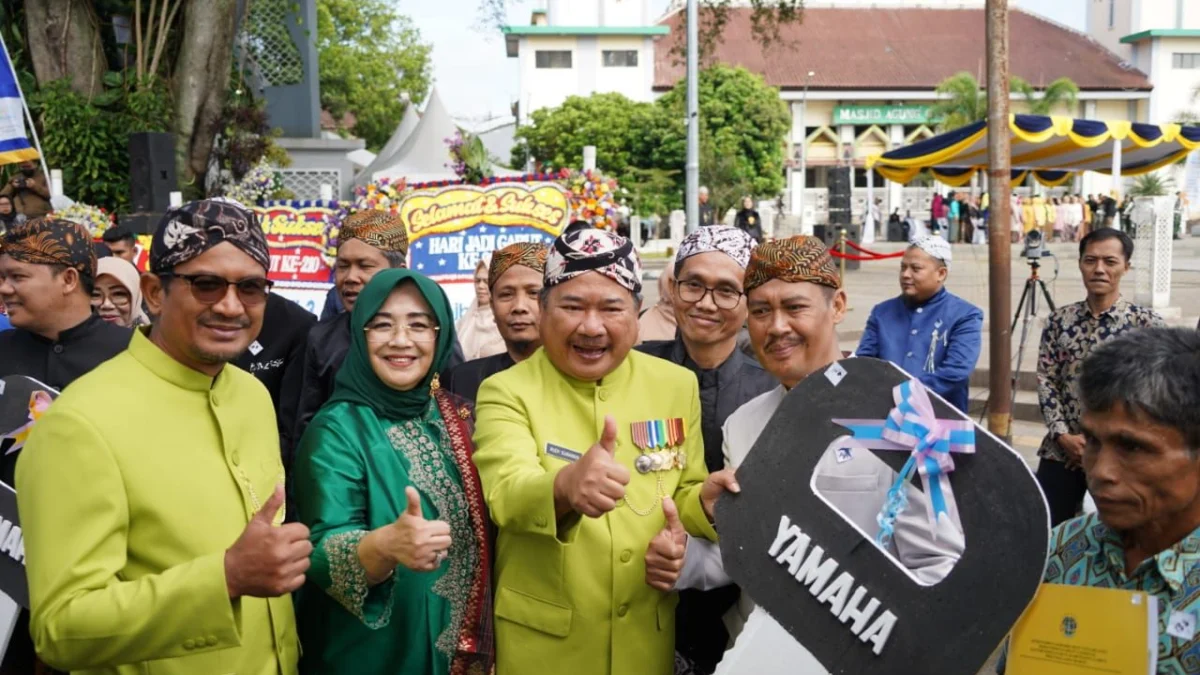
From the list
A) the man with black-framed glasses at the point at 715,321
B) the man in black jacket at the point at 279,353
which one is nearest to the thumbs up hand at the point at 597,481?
the man with black-framed glasses at the point at 715,321

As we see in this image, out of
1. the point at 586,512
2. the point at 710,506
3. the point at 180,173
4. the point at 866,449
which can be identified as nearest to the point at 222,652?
the point at 586,512

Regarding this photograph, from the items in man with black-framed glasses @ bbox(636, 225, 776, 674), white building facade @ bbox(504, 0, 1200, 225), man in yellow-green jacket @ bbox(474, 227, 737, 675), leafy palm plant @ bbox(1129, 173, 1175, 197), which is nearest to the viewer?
man in yellow-green jacket @ bbox(474, 227, 737, 675)

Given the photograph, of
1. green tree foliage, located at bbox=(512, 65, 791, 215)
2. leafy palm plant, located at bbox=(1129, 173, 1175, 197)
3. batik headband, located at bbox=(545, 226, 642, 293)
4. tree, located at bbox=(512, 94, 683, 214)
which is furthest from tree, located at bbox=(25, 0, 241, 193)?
leafy palm plant, located at bbox=(1129, 173, 1175, 197)

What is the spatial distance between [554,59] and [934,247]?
51.3 m

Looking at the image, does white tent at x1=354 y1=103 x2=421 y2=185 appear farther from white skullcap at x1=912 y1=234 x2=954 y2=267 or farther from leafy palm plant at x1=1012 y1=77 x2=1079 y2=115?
leafy palm plant at x1=1012 y1=77 x2=1079 y2=115

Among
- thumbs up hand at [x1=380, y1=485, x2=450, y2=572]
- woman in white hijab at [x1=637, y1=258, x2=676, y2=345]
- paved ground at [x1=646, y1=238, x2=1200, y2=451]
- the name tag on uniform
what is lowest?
paved ground at [x1=646, y1=238, x2=1200, y2=451]

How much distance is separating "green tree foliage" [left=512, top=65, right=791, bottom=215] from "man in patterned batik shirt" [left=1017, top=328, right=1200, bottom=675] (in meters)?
36.6

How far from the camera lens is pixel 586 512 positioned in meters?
2.07

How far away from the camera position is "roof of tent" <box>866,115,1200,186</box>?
13.0m

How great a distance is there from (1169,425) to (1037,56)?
61.6m

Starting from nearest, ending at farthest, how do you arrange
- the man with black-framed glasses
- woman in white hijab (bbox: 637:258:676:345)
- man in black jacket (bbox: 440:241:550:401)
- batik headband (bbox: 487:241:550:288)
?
the man with black-framed glasses, man in black jacket (bbox: 440:241:550:401), batik headband (bbox: 487:241:550:288), woman in white hijab (bbox: 637:258:676:345)

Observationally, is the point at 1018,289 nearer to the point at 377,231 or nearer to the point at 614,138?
the point at 377,231

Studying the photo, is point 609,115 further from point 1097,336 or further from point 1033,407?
point 1097,336

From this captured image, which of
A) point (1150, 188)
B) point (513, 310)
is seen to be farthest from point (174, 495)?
point (1150, 188)
